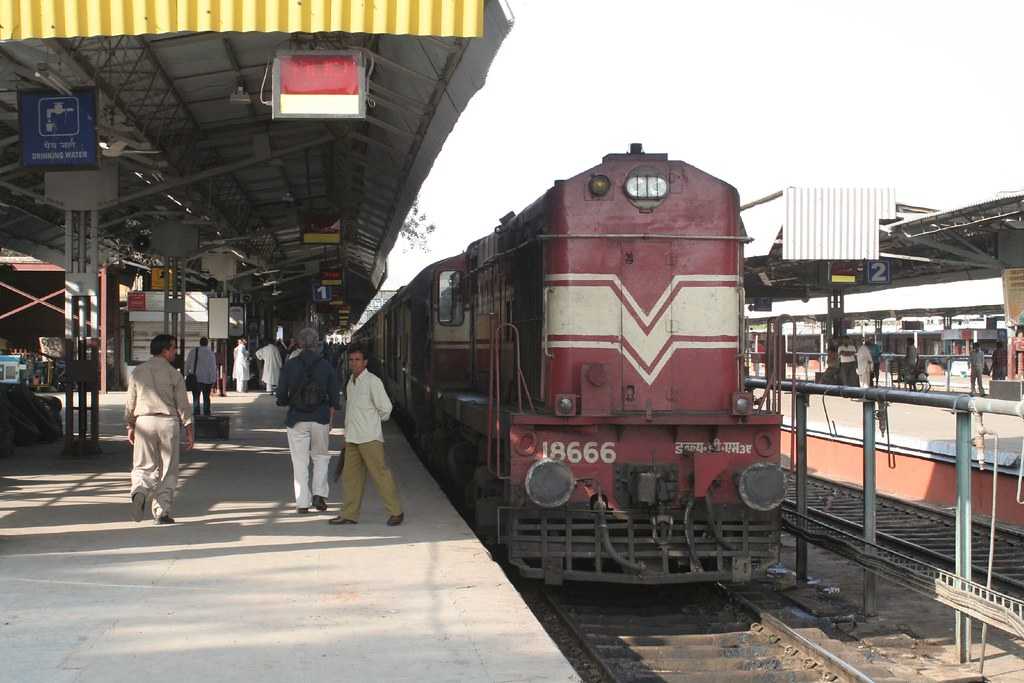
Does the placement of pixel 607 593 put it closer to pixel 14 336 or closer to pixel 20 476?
pixel 20 476

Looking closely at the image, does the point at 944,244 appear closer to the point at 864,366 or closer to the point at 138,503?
the point at 864,366

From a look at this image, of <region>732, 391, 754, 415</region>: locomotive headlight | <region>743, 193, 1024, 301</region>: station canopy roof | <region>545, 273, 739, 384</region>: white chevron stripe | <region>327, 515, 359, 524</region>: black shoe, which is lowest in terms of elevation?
<region>327, 515, 359, 524</region>: black shoe

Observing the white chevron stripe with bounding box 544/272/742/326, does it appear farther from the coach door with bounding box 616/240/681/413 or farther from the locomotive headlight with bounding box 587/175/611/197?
the locomotive headlight with bounding box 587/175/611/197

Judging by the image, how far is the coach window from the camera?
43.7 ft

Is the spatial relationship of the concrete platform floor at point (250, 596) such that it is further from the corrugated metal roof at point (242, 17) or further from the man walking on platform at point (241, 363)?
the man walking on platform at point (241, 363)

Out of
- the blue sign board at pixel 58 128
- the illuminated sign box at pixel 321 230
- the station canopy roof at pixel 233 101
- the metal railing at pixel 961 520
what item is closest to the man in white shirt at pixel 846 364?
the station canopy roof at pixel 233 101

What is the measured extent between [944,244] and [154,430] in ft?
53.2

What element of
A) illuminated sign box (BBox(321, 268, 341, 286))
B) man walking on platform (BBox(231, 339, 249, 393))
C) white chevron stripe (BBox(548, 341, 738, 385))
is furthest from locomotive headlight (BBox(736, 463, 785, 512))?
man walking on platform (BBox(231, 339, 249, 393))

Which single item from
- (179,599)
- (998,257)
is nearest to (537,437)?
(179,599)

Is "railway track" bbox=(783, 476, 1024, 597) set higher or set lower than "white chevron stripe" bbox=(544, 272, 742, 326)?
lower

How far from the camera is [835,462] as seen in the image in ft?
57.9

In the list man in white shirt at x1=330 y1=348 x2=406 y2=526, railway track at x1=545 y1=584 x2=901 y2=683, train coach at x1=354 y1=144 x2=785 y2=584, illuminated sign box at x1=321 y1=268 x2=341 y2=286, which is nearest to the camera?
railway track at x1=545 y1=584 x2=901 y2=683

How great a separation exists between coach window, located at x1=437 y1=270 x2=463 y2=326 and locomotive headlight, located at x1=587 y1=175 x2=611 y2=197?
191 inches

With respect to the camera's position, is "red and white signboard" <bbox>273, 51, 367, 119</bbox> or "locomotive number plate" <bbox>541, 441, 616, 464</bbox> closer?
"locomotive number plate" <bbox>541, 441, 616, 464</bbox>
